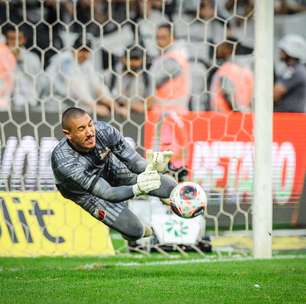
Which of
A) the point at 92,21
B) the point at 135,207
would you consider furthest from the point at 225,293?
the point at 92,21

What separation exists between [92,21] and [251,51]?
194 centimetres

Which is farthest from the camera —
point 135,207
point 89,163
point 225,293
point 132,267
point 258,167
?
point 135,207

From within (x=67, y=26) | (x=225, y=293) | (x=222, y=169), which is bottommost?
(x=225, y=293)

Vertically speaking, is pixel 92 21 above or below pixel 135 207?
above

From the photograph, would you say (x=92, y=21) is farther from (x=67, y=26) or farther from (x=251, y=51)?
(x=251, y=51)

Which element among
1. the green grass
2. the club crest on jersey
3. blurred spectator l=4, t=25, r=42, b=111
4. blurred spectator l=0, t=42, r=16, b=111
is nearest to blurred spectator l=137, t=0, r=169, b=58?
blurred spectator l=4, t=25, r=42, b=111

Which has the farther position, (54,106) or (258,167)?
(54,106)

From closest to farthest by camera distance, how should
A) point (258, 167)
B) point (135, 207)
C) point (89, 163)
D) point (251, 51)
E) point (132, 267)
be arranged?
point (89, 163), point (132, 267), point (258, 167), point (135, 207), point (251, 51)

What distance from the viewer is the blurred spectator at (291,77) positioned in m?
11.0

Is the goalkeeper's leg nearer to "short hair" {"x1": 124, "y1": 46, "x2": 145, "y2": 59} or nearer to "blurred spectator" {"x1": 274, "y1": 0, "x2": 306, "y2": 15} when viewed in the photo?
"short hair" {"x1": 124, "y1": 46, "x2": 145, "y2": 59}

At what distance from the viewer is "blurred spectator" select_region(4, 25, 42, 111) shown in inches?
417

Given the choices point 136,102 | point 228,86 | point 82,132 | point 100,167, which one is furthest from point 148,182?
point 228,86

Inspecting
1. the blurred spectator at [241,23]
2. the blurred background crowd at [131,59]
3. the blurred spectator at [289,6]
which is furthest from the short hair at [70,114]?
the blurred spectator at [289,6]

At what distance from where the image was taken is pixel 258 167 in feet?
30.8
